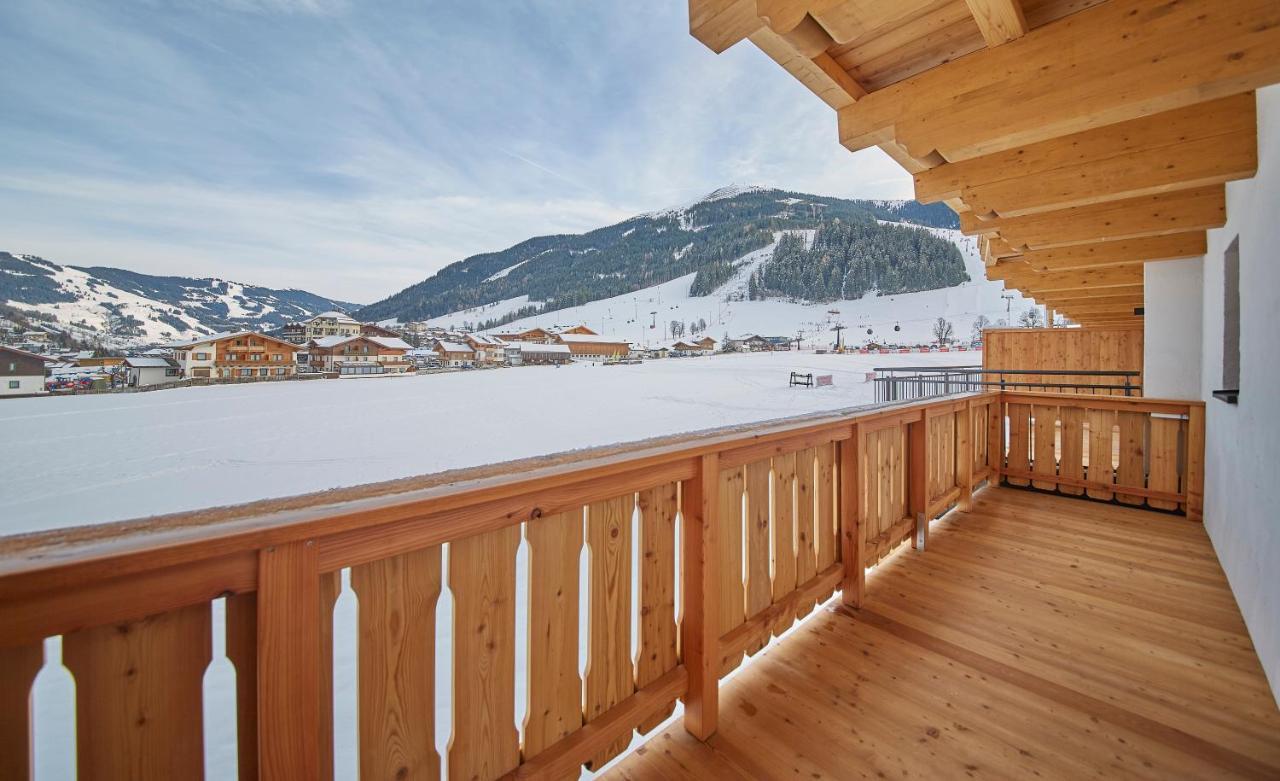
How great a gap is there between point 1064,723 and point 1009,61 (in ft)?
8.15

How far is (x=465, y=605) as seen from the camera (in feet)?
3.63

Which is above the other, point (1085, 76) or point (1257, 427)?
point (1085, 76)

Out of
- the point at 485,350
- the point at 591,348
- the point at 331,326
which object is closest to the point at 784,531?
the point at 331,326

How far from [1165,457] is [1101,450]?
345 millimetres

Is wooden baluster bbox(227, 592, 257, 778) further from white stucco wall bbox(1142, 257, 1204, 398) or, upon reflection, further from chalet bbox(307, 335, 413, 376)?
chalet bbox(307, 335, 413, 376)

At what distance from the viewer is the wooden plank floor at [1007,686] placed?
1.49 meters

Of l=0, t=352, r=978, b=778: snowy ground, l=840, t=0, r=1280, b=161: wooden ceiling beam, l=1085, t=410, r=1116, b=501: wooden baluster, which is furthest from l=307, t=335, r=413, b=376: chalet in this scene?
l=1085, t=410, r=1116, b=501: wooden baluster

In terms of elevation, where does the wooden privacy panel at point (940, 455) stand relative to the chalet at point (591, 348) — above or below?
below

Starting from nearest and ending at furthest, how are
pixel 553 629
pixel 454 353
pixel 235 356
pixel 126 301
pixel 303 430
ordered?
pixel 553 629
pixel 126 301
pixel 235 356
pixel 303 430
pixel 454 353

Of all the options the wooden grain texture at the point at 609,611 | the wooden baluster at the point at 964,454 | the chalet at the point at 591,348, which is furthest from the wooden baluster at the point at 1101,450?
the chalet at the point at 591,348

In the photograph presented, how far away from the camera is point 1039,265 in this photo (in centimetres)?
453

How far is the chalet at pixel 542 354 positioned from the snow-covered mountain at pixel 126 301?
29.7m

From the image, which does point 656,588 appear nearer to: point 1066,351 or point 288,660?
point 288,660

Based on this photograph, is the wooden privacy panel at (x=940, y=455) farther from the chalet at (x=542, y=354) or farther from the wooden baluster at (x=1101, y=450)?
the chalet at (x=542, y=354)
